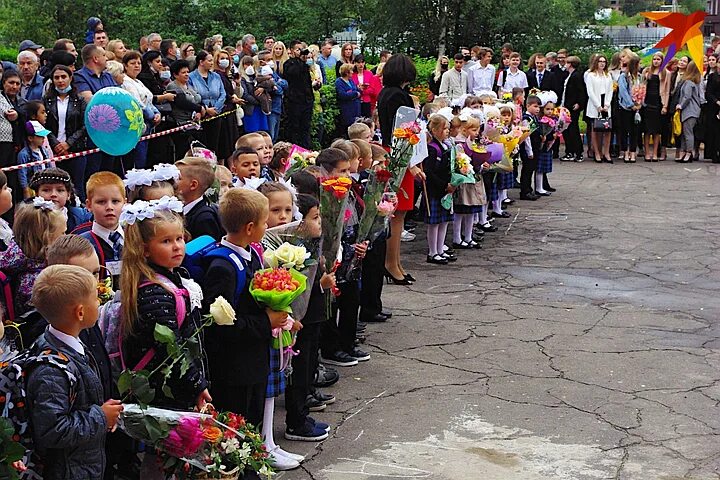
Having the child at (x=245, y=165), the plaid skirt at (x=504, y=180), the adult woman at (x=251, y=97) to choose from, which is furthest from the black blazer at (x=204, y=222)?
the adult woman at (x=251, y=97)

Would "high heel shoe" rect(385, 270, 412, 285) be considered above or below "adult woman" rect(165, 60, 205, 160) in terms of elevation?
below

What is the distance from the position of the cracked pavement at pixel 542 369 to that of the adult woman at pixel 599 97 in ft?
24.9

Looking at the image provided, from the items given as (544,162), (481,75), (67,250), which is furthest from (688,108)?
(67,250)

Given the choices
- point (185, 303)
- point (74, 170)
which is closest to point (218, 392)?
point (185, 303)

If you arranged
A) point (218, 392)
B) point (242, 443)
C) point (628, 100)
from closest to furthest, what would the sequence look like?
1. point (242, 443)
2. point (218, 392)
3. point (628, 100)

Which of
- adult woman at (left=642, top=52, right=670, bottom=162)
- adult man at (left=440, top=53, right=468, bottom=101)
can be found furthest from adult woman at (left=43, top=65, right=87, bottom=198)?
adult woman at (left=642, top=52, right=670, bottom=162)

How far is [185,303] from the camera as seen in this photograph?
5.01 m

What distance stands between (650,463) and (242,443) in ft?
8.35

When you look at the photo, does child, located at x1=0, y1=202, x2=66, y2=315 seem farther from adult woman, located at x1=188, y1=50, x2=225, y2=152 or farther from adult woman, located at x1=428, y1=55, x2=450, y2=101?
adult woman, located at x1=428, y1=55, x2=450, y2=101

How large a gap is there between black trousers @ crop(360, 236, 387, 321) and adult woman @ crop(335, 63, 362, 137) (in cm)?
965

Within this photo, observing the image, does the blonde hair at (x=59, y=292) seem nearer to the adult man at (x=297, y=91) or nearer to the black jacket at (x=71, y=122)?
the black jacket at (x=71, y=122)

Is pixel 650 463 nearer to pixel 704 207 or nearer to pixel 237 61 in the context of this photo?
pixel 704 207

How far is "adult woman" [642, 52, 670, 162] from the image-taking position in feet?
70.4

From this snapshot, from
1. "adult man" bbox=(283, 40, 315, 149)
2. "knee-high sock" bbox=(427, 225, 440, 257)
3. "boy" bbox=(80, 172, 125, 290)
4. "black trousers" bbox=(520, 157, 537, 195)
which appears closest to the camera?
"boy" bbox=(80, 172, 125, 290)
